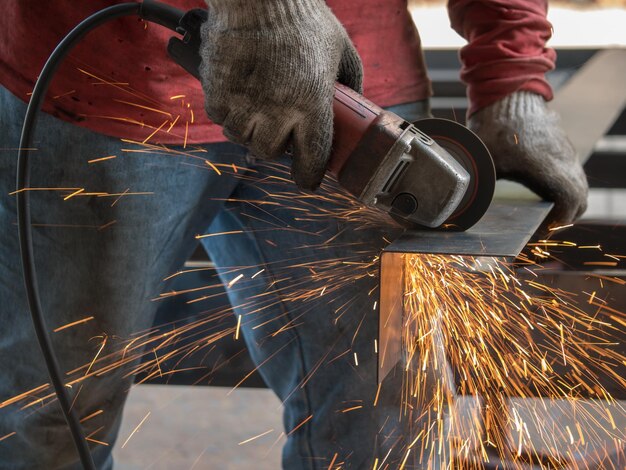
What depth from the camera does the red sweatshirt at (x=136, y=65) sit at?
1.23m

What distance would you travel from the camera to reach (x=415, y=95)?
1436mm

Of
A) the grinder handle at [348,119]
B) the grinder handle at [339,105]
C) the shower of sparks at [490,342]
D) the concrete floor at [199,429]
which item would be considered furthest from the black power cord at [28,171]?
the concrete floor at [199,429]

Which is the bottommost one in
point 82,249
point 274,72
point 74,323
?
point 74,323

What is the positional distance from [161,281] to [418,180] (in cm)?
52

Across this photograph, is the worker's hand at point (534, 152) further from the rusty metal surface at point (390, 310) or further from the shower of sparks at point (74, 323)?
the shower of sparks at point (74, 323)

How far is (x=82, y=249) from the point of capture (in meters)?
1.27

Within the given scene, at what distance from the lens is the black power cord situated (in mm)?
1093

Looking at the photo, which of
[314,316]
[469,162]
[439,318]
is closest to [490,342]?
[439,318]

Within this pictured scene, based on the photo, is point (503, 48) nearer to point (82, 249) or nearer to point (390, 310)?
point (390, 310)

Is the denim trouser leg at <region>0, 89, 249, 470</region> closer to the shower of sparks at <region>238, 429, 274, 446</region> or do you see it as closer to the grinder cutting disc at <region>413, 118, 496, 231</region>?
the grinder cutting disc at <region>413, 118, 496, 231</region>

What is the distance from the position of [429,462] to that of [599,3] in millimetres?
2292

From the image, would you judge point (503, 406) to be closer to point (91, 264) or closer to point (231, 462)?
point (91, 264)

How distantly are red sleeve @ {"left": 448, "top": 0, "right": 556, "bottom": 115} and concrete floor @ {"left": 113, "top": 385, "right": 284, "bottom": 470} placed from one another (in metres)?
1.43

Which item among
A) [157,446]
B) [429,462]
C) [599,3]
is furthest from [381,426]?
[599,3]
